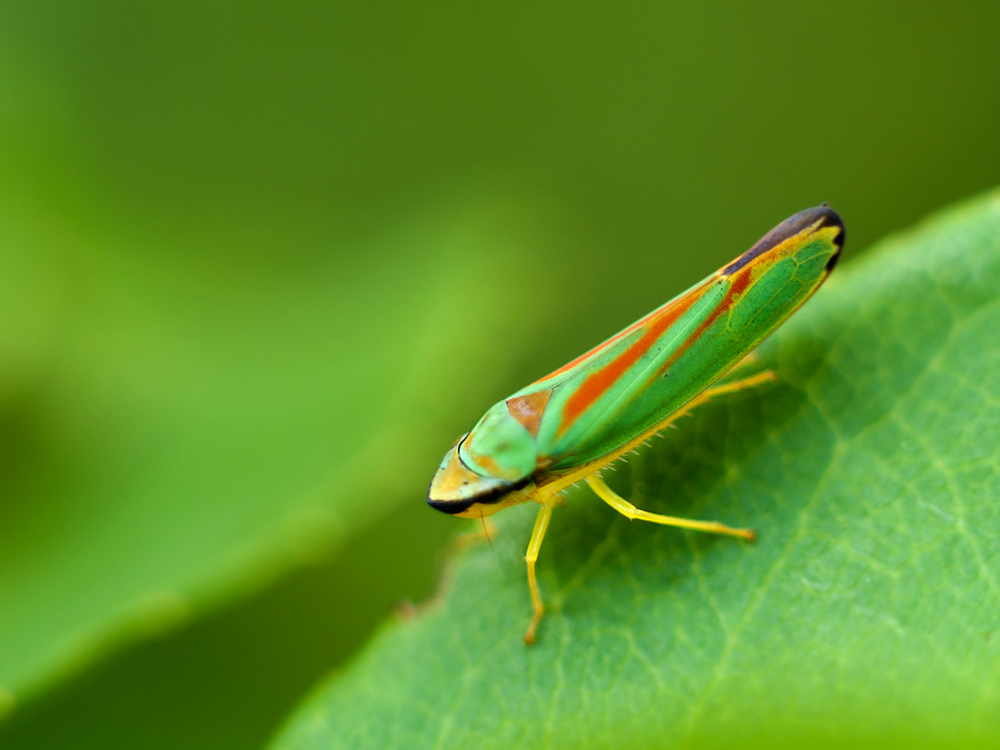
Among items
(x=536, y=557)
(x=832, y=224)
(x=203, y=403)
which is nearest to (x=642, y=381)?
(x=536, y=557)

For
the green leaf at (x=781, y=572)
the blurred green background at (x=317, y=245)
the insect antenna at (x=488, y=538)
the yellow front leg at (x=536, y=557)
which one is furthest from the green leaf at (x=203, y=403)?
the green leaf at (x=781, y=572)

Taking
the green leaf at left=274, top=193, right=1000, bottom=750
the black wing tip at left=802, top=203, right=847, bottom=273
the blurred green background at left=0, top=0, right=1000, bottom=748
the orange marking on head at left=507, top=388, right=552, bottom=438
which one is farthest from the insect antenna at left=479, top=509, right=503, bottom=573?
the black wing tip at left=802, top=203, right=847, bottom=273

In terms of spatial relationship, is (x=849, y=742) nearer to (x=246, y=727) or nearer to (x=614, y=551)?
(x=614, y=551)

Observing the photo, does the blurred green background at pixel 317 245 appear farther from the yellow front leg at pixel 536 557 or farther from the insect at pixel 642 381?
the yellow front leg at pixel 536 557

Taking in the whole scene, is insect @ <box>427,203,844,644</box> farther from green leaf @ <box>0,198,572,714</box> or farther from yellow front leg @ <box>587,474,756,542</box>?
green leaf @ <box>0,198,572,714</box>

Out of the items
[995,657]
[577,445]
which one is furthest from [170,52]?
[995,657]

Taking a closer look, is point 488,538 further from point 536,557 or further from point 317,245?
point 317,245

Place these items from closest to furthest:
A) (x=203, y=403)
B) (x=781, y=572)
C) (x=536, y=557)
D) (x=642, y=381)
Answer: (x=781, y=572) → (x=536, y=557) → (x=642, y=381) → (x=203, y=403)
